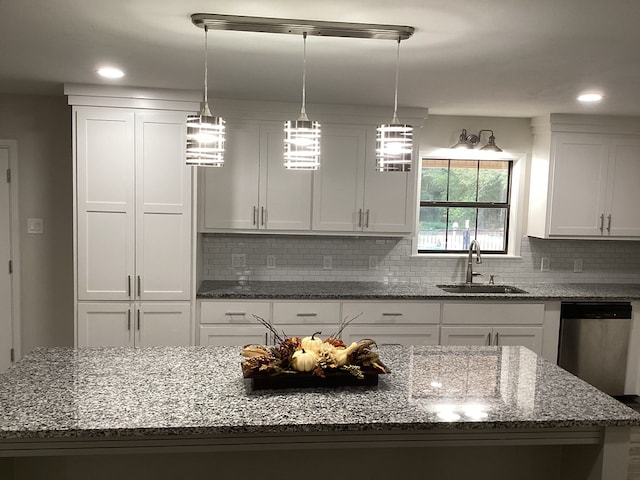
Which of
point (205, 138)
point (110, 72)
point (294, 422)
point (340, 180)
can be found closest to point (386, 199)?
point (340, 180)

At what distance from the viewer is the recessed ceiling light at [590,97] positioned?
3.61m

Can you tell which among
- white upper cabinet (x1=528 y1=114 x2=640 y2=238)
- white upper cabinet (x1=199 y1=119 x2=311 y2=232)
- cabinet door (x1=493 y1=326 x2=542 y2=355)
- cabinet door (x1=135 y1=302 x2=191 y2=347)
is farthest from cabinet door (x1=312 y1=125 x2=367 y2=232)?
white upper cabinet (x1=528 y1=114 x2=640 y2=238)

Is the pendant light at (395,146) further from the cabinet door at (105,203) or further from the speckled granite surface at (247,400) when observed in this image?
the cabinet door at (105,203)

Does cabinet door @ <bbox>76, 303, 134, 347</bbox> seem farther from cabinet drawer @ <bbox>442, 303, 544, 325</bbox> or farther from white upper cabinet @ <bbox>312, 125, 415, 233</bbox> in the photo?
cabinet drawer @ <bbox>442, 303, 544, 325</bbox>

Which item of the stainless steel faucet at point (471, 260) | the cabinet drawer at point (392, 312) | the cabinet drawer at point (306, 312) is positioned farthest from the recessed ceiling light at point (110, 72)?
the stainless steel faucet at point (471, 260)

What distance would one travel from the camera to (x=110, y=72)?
3.33 metres

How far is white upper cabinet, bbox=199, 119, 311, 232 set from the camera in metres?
4.29

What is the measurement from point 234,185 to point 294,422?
2676 mm

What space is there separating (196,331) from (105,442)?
222cm

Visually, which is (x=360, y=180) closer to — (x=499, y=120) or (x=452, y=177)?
(x=452, y=177)

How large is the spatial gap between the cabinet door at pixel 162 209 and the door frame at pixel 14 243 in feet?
3.67

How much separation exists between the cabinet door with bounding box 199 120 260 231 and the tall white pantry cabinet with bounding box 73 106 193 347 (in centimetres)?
33

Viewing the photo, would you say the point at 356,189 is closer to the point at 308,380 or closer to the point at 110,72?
the point at 110,72

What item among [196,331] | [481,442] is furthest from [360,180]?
[481,442]
